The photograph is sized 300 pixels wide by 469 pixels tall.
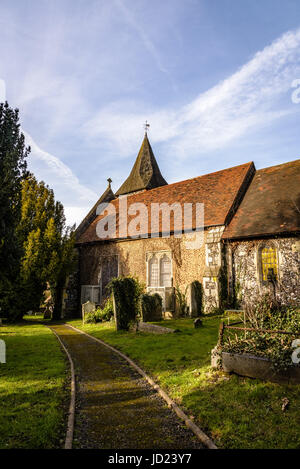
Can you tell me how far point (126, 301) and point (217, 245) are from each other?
5292 millimetres

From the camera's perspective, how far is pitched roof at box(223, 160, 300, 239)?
44.4 ft

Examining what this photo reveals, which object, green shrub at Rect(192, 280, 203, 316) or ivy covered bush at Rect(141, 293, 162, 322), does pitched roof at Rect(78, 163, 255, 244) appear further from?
ivy covered bush at Rect(141, 293, 162, 322)

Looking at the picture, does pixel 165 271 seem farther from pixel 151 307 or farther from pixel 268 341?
pixel 268 341

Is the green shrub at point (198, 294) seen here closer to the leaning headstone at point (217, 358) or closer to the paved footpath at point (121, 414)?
the paved footpath at point (121, 414)

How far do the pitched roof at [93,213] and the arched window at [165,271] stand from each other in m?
8.78

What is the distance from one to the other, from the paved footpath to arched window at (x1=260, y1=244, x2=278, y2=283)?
28.2 ft

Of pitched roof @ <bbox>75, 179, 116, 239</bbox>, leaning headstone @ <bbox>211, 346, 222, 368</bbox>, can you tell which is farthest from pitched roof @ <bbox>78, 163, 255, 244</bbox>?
leaning headstone @ <bbox>211, 346, 222, 368</bbox>

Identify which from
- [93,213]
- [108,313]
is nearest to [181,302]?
[108,313]

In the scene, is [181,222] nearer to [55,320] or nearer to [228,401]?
[55,320]

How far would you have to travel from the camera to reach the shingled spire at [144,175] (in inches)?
1122
